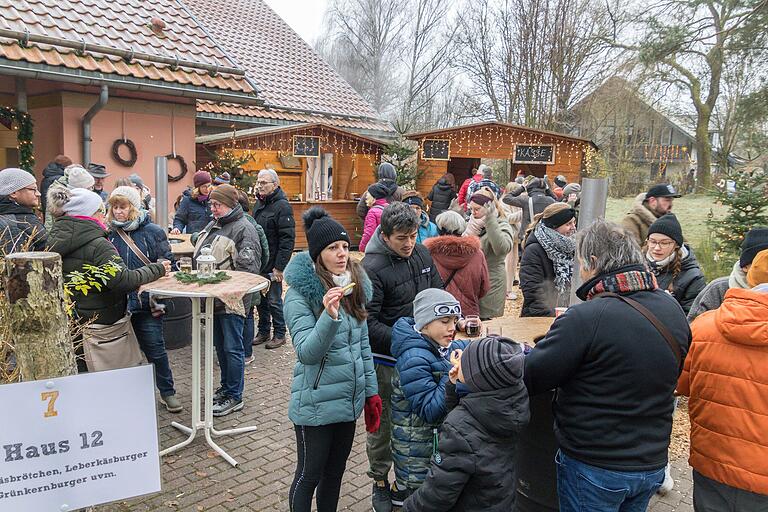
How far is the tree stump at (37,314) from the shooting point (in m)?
2.21

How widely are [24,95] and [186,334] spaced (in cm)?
483

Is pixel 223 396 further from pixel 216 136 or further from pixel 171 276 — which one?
pixel 216 136

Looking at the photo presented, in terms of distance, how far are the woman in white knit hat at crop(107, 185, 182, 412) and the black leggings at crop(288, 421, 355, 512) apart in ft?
7.57

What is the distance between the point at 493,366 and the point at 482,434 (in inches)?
11.9

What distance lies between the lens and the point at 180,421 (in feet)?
15.8

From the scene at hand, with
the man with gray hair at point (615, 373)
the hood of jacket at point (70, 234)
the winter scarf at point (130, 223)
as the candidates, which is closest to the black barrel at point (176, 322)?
the winter scarf at point (130, 223)

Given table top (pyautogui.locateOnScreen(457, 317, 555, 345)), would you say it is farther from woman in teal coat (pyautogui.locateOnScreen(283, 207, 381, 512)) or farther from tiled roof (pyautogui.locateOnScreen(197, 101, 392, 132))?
tiled roof (pyautogui.locateOnScreen(197, 101, 392, 132))

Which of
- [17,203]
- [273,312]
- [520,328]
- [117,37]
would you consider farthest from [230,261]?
[117,37]

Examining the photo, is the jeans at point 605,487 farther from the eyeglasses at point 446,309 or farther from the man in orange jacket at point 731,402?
the eyeglasses at point 446,309

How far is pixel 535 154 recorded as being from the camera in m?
14.6

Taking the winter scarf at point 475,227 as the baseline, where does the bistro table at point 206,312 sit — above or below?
below

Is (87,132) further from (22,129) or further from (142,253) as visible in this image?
(142,253)

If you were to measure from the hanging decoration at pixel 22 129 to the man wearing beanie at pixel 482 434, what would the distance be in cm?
851

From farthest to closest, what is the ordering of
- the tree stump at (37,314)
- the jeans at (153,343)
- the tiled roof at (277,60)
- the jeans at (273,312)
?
the tiled roof at (277,60) → the jeans at (273,312) → the jeans at (153,343) → the tree stump at (37,314)
